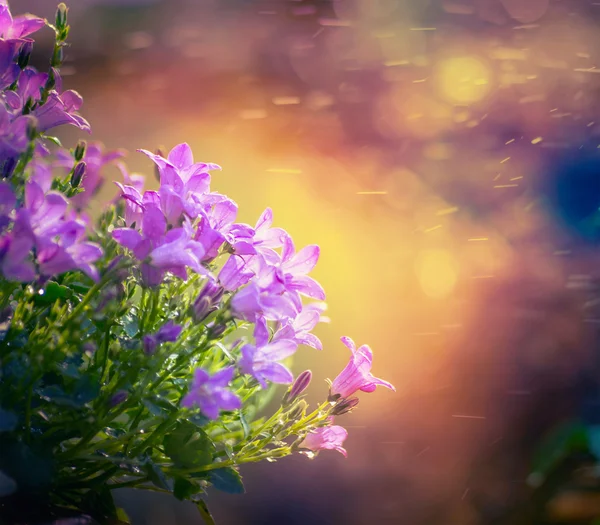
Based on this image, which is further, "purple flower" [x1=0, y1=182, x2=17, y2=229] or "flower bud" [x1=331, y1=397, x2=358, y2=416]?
"flower bud" [x1=331, y1=397, x2=358, y2=416]

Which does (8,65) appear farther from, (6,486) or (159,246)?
(6,486)

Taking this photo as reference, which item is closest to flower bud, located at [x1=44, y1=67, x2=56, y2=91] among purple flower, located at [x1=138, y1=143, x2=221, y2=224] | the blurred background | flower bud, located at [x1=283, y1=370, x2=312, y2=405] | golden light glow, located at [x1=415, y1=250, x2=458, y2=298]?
purple flower, located at [x1=138, y1=143, x2=221, y2=224]

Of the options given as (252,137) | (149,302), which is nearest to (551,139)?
(252,137)

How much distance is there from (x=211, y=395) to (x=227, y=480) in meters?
0.11

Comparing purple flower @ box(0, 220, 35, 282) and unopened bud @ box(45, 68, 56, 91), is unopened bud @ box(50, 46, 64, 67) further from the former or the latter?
purple flower @ box(0, 220, 35, 282)

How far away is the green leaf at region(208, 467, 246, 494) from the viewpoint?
442mm

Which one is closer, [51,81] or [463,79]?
[51,81]

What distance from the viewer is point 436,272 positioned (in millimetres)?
1670

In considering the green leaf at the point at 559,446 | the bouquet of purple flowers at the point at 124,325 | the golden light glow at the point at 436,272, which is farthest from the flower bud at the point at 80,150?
the golden light glow at the point at 436,272

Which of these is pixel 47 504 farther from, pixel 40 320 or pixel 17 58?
pixel 17 58

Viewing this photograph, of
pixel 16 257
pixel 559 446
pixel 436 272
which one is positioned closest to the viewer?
pixel 16 257

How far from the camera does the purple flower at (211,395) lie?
373 mm

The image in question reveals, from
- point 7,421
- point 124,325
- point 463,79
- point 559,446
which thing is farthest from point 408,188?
point 7,421

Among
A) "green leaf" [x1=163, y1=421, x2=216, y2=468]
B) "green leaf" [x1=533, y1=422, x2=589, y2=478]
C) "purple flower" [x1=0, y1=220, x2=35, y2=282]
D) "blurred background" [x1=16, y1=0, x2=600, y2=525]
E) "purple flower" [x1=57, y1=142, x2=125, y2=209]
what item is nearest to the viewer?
"purple flower" [x1=0, y1=220, x2=35, y2=282]
